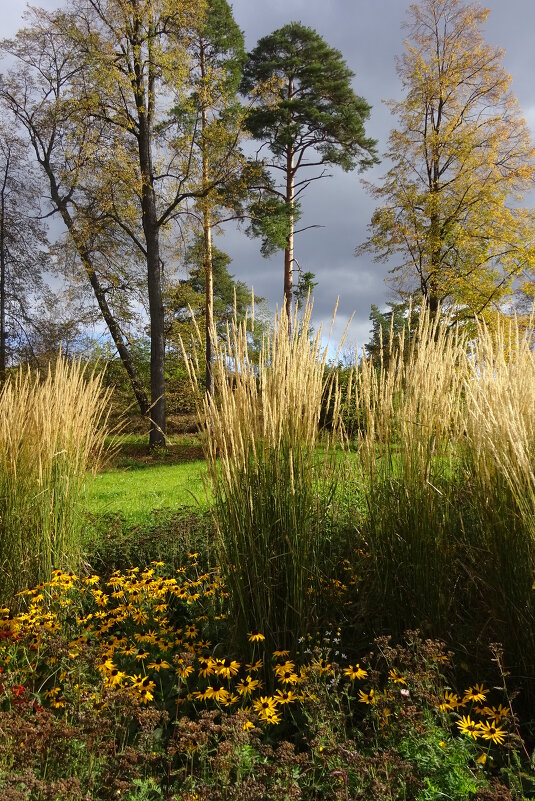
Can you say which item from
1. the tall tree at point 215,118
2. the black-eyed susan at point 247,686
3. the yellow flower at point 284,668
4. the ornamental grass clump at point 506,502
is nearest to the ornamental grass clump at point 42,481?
the black-eyed susan at point 247,686

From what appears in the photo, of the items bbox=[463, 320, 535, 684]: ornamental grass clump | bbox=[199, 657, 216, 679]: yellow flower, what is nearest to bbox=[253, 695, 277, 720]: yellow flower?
bbox=[199, 657, 216, 679]: yellow flower

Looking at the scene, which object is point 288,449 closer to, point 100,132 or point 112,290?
point 100,132

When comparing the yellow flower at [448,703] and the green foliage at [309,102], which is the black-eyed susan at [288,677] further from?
the green foliage at [309,102]

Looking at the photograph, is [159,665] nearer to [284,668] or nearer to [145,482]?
[284,668]

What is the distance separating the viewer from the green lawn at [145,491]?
22.6 ft

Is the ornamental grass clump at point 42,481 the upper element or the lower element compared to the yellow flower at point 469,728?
upper

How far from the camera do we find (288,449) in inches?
102

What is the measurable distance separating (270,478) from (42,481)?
1.72 metres

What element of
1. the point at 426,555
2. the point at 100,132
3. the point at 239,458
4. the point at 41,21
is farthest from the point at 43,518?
the point at 41,21

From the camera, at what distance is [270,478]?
8.41 feet

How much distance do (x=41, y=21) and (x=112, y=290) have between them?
7060 millimetres

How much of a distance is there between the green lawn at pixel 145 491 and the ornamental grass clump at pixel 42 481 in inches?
65.3

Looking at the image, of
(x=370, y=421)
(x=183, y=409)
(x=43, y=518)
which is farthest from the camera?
(x=183, y=409)

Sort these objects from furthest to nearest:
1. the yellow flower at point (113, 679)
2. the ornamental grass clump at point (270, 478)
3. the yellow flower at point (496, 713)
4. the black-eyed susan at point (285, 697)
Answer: the ornamental grass clump at point (270, 478) → the yellow flower at point (113, 679) → the black-eyed susan at point (285, 697) → the yellow flower at point (496, 713)
